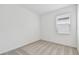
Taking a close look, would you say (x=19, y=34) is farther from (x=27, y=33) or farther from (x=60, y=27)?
(x=60, y=27)

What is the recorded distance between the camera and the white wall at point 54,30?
3.77 feet

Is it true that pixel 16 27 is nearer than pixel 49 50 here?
No

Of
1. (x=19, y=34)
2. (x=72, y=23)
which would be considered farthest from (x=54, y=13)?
(x=19, y=34)

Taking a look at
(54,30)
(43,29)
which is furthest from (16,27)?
(54,30)

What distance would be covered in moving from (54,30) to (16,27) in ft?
3.70

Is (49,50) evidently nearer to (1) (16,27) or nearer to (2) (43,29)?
(2) (43,29)

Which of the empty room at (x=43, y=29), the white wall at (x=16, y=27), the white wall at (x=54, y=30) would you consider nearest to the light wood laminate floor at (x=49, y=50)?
the empty room at (x=43, y=29)

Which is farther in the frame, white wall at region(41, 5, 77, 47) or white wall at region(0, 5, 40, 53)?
white wall at region(0, 5, 40, 53)

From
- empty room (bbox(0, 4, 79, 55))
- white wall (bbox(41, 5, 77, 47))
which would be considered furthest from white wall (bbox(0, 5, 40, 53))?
white wall (bbox(41, 5, 77, 47))

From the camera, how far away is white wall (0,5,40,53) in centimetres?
139

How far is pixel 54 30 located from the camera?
1.34 meters

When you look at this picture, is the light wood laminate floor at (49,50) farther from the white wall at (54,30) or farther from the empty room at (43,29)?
the white wall at (54,30)

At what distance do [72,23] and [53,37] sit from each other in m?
0.55

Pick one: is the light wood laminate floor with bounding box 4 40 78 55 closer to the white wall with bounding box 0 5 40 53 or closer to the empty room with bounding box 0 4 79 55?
the empty room with bounding box 0 4 79 55
